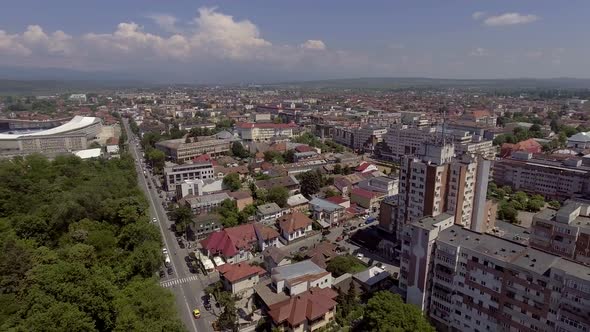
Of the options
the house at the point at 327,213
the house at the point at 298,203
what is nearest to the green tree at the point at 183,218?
the house at the point at 298,203

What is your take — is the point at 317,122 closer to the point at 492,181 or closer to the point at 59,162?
the point at 492,181

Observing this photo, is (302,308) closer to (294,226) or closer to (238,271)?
(238,271)

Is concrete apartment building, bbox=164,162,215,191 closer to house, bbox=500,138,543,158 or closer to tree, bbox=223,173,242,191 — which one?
tree, bbox=223,173,242,191

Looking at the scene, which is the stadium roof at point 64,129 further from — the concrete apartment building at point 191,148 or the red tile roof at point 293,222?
the red tile roof at point 293,222

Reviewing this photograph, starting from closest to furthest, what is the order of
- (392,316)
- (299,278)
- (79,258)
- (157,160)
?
(392,316) → (79,258) → (299,278) → (157,160)

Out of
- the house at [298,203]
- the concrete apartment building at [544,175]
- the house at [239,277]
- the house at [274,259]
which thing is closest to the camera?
the house at [239,277]

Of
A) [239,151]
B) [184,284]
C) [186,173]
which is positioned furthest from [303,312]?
[239,151]

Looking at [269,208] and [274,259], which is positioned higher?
[269,208]
